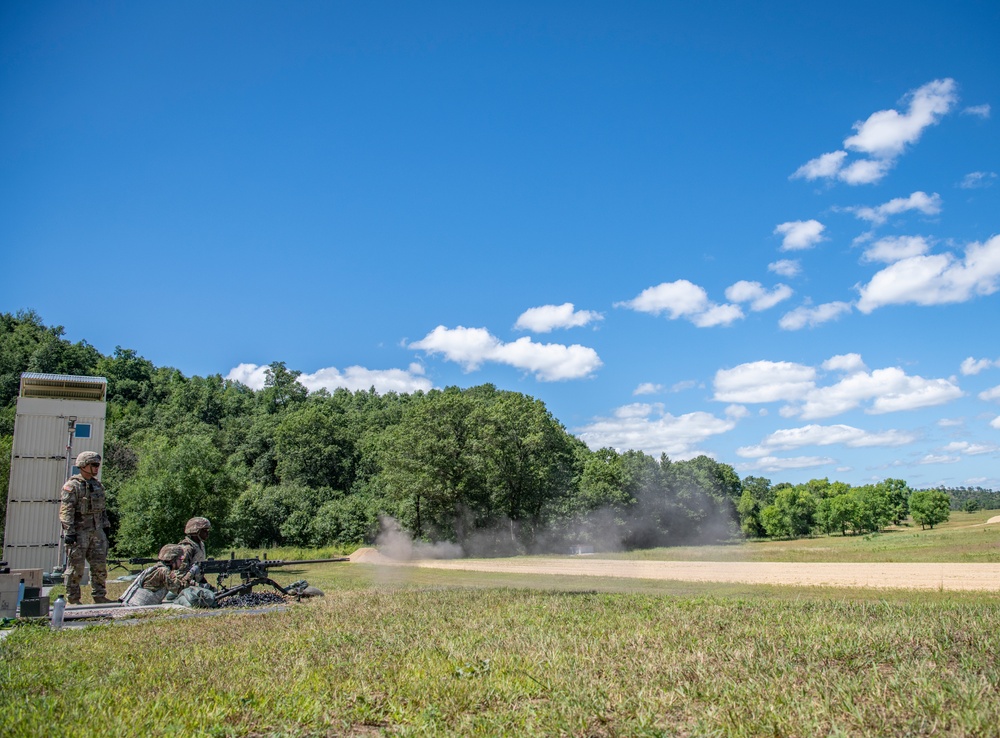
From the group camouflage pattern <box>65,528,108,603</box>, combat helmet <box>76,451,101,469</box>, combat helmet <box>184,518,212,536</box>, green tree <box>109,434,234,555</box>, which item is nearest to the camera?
camouflage pattern <box>65,528,108,603</box>

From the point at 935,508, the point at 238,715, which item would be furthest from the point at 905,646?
the point at 935,508

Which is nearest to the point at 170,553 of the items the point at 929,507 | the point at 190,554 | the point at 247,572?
the point at 190,554

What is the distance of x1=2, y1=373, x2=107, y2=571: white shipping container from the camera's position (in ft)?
55.8

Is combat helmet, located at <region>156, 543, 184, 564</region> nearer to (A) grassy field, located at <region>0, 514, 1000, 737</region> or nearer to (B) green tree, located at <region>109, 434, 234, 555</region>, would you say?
(A) grassy field, located at <region>0, 514, 1000, 737</region>

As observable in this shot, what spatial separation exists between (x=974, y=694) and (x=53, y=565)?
19.9 m

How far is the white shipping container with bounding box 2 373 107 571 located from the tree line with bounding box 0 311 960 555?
15108 mm

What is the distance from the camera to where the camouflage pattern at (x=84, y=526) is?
535 inches

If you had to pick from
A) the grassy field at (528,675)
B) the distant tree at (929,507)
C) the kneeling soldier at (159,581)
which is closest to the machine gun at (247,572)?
the kneeling soldier at (159,581)

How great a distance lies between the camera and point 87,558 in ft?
45.8

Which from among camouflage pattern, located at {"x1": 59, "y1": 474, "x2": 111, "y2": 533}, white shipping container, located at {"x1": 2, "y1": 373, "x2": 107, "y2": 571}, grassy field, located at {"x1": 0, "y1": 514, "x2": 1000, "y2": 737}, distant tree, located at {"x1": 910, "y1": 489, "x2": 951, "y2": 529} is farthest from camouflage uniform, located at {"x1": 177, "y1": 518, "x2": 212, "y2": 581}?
distant tree, located at {"x1": 910, "y1": 489, "x2": 951, "y2": 529}

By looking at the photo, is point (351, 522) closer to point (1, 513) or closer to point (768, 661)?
point (1, 513)

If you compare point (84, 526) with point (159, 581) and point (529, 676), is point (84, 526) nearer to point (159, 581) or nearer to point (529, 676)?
point (159, 581)

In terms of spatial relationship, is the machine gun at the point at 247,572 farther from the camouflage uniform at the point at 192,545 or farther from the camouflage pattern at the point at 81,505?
the camouflage pattern at the point at 81,505

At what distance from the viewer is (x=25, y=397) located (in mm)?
17547
